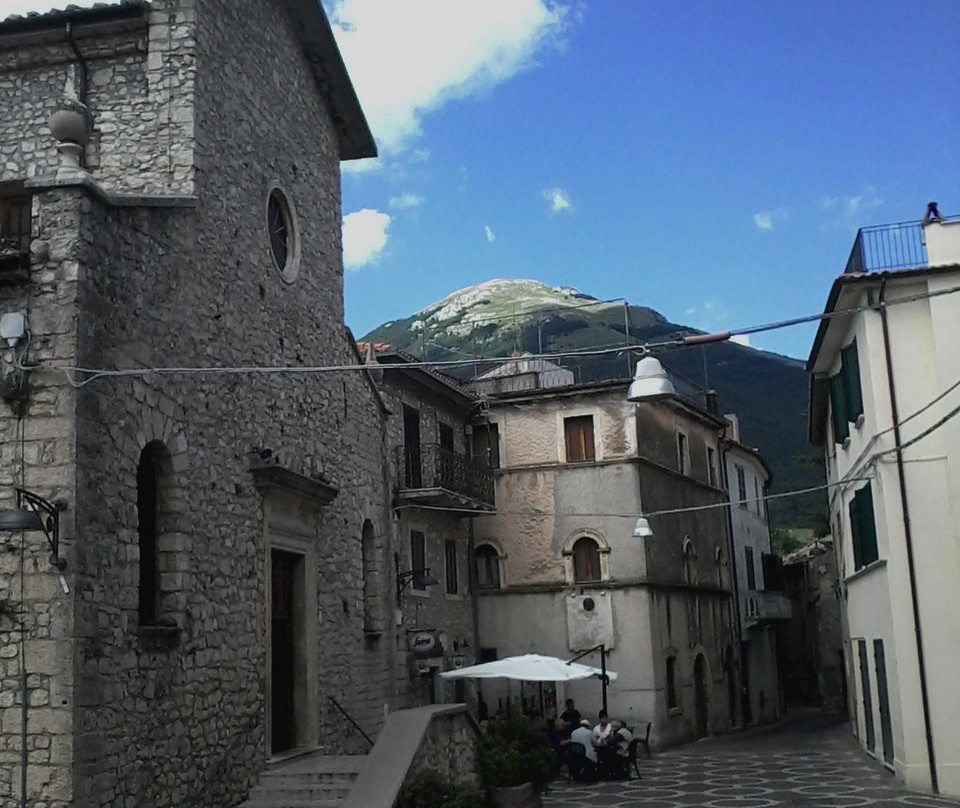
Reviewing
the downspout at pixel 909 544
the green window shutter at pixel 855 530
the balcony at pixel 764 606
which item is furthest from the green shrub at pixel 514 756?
the balcony at pixel 764 606

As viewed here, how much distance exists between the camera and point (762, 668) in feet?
117

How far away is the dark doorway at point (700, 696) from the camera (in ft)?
90.8

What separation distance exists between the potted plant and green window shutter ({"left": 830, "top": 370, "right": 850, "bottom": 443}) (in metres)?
8.06

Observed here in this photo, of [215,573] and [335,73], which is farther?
[335,73]

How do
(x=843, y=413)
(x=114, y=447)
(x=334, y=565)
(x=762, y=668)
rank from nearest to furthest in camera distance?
(x=114, y=447), (x=334, y=565), (x=843, y=413), (x=762, y=668)

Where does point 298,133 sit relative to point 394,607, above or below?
above

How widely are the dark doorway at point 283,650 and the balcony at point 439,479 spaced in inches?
270

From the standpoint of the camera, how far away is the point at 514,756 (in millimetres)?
13969

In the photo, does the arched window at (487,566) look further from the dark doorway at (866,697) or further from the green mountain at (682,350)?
the green mountain at (682,350)

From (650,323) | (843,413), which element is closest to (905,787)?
(843,413)

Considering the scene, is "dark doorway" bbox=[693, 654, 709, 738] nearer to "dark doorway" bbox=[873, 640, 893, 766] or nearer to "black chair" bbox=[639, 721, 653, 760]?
"black chair" bbox=[639, 721, 653, 760]

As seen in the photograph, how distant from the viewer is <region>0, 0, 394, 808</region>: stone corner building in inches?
352

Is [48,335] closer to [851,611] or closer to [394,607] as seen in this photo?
[394,607]

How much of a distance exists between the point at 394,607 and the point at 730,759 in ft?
26.0
